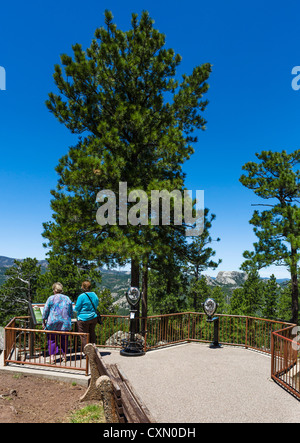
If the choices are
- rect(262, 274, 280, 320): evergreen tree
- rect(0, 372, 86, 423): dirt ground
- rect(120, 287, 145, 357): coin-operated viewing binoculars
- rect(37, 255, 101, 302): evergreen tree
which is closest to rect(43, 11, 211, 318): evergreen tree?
rect(120, 287, 145, 357): coin-operated viewing binoculars

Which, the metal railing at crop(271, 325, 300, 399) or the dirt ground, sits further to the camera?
the metal railing at crop(271, 325, 300, 399)

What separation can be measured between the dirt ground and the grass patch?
14cm

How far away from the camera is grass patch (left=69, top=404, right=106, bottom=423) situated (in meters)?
4.75

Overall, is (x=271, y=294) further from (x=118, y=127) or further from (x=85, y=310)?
(x=85, y=310)

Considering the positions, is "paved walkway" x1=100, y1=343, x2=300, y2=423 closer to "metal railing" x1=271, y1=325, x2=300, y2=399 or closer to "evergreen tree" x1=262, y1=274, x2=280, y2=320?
"metal railing" x1=271, y1=325, x2=300, y2=399

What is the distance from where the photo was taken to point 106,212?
11.8 meters

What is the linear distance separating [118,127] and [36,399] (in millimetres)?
9003

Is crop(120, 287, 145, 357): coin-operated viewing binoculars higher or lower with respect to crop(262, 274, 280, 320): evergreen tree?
higher

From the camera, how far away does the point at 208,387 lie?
19.8 feet

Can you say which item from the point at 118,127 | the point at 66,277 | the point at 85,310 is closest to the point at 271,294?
the point at 66,277

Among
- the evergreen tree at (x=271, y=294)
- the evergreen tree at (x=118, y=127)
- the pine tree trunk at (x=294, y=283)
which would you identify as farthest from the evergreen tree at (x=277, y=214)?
the evergreen tree at (x=271, y=294)
